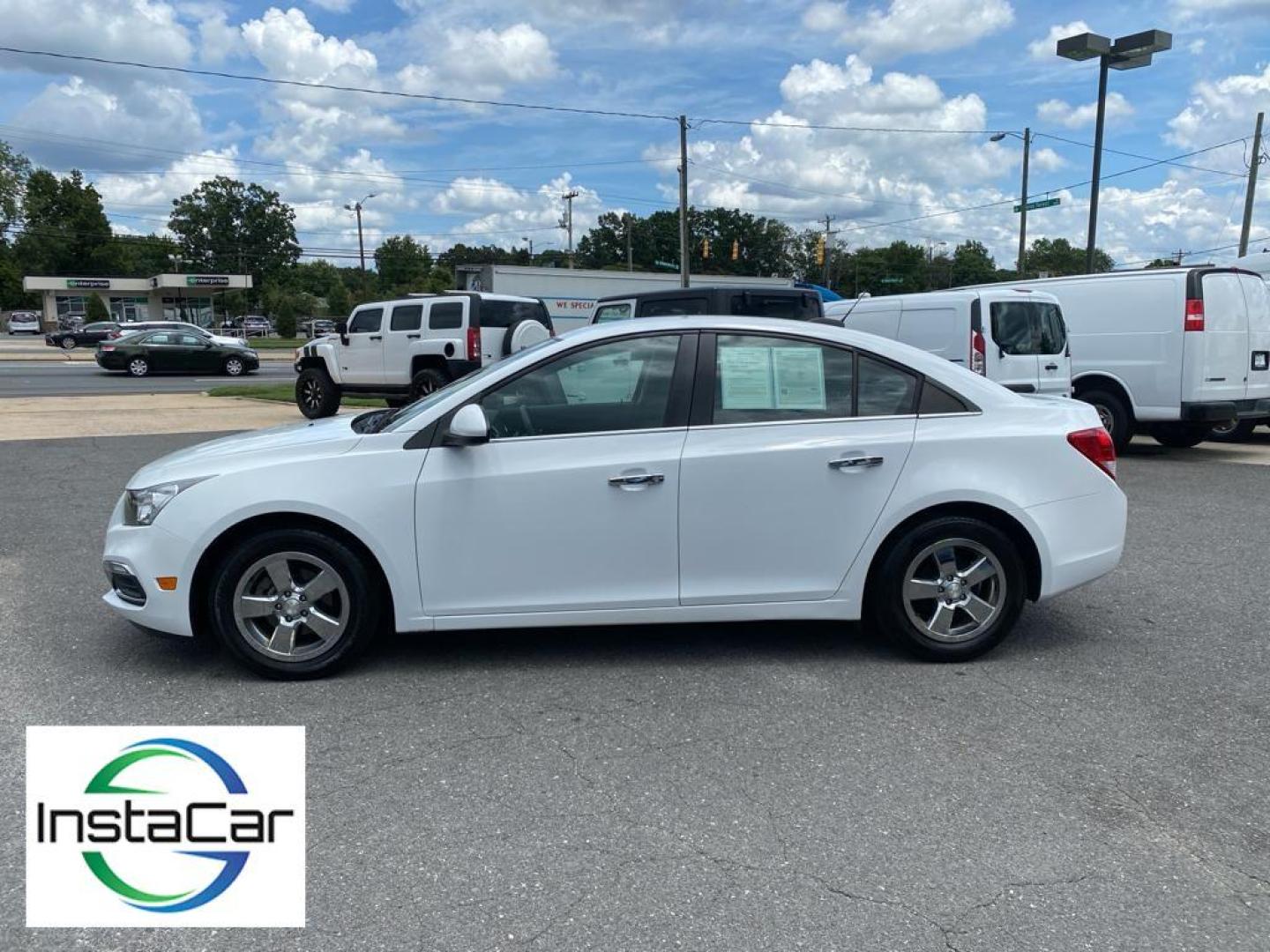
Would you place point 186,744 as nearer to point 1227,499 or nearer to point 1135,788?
point 1135,788

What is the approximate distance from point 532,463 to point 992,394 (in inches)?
88.6

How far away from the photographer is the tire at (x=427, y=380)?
15422 mm

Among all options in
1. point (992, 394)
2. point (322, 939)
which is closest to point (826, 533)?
point (992, 394)

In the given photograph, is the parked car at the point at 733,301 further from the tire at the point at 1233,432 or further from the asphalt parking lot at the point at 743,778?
the asphalt parking lot at the point at 743,778

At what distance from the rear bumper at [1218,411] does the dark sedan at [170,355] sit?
2768 cm

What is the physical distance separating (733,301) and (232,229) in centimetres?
11980

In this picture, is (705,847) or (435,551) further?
(435,551)

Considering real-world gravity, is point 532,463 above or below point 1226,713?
above

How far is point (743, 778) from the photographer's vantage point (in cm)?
339

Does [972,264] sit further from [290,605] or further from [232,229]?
[290,605]

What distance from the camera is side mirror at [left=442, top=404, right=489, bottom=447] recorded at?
4094 millimetres

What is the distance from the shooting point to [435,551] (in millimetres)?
4195

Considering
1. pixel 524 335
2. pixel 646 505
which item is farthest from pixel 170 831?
pixel 524 335

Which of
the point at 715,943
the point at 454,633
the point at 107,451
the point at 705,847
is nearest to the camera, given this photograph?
the point at 715,943
